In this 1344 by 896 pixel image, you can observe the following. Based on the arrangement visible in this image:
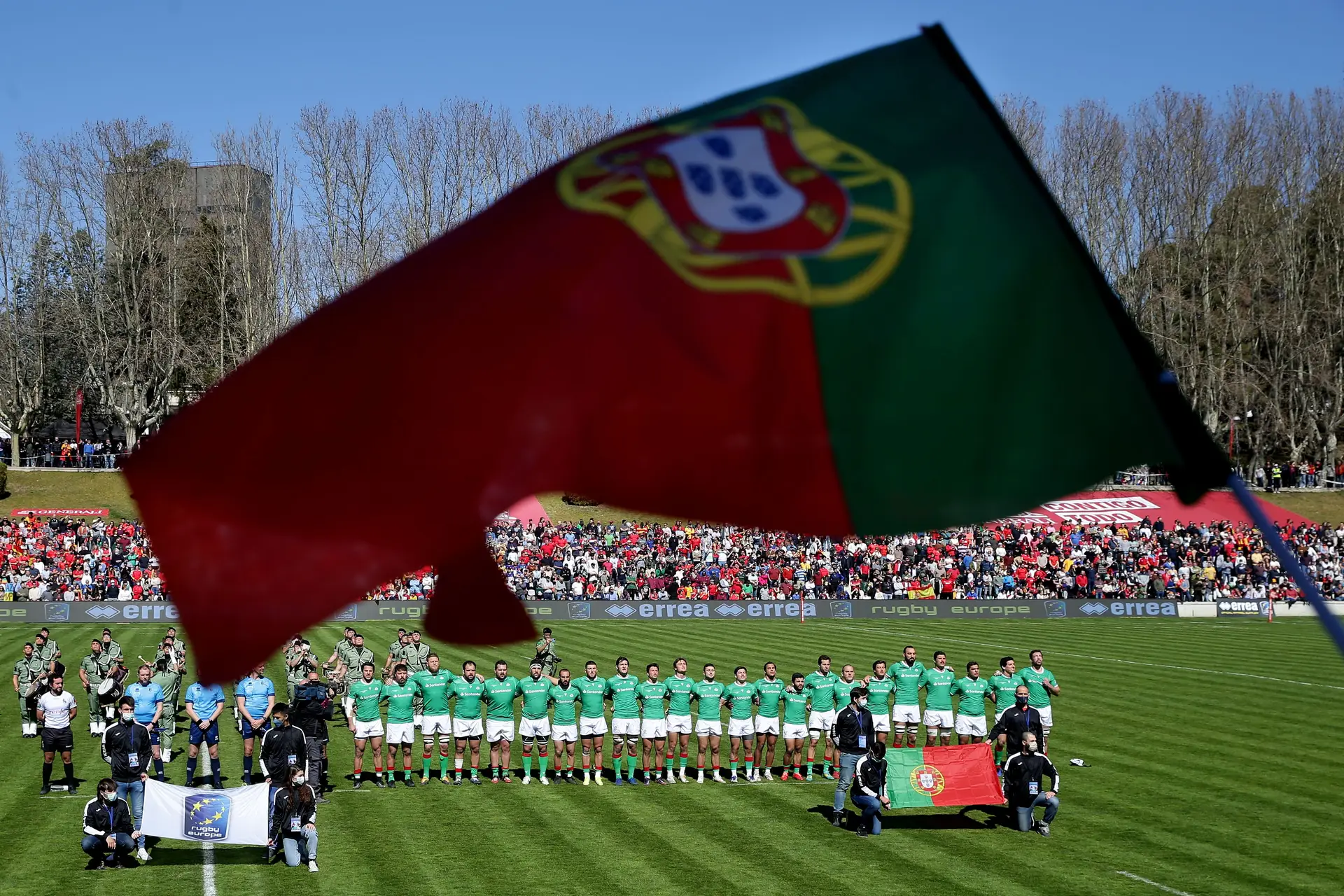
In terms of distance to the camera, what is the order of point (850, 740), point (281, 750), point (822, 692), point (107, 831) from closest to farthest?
point (107, 831), point (281, 750), point (850, 740), point (822, 692)

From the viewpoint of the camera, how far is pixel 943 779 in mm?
18250

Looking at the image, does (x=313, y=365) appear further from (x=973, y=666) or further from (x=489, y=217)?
(x=973, y=666)

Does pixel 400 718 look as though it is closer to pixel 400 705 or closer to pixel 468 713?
pixel 400 705

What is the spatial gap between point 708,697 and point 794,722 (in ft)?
4.35

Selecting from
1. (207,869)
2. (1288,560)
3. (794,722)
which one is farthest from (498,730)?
(1288,560)

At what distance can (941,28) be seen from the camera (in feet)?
15.0

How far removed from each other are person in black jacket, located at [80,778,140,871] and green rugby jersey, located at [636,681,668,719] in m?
7.61

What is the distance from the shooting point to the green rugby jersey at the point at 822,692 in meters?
22.1

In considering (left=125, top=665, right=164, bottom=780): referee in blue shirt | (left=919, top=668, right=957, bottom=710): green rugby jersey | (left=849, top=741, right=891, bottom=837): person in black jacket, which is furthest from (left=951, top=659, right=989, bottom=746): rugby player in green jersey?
(left=125, top=665, right=164, bottom=780): referee in blue shirt

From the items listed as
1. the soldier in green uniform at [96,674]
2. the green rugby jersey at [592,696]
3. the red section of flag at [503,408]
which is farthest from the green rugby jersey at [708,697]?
the red section of flag at [503,408]

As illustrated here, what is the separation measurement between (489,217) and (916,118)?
133cm

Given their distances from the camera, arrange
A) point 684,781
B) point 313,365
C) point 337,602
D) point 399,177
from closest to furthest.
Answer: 1. point 337,602
2. point 313,365
3. point 684,781
4. point 399,177

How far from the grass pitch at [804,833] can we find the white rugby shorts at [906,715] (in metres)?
2.31

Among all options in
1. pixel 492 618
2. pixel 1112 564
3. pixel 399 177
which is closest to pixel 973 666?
pixel 492 618
